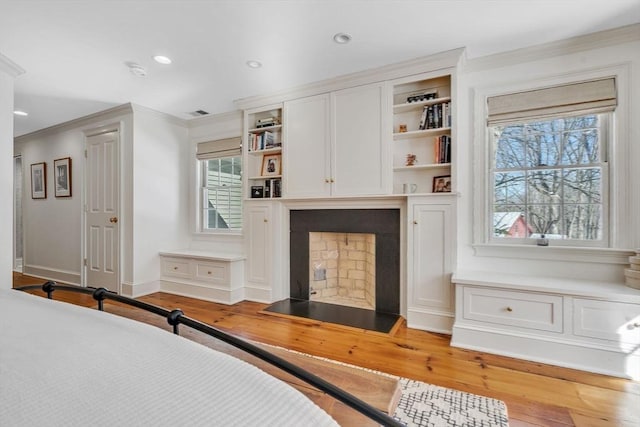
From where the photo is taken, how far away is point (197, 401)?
0.61m

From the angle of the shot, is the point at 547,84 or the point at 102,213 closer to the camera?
the point at 547,84

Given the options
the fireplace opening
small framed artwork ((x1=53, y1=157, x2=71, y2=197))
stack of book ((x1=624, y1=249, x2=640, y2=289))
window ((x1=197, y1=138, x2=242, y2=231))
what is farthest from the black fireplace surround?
small framed artwork ((x1=53, y1=157, x2=71, y2=197))

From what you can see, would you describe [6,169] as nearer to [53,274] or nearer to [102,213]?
[102,213]

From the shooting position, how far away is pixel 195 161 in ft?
14.7

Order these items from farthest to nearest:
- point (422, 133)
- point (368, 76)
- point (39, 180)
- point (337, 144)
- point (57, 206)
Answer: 1. point (39, 180)
2. point (57, 206)
3. point (337, 144)
4. point (368, 76)
5. point (422, 133)

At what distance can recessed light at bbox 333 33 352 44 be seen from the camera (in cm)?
234

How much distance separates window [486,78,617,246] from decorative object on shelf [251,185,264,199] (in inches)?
97.5

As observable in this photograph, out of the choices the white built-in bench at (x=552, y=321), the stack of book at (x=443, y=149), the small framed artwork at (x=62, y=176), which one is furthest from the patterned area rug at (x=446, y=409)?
the small framed artwork at (x=62, y=176)

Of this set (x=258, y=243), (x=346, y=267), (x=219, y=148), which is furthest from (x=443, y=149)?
(x=219, y=148)

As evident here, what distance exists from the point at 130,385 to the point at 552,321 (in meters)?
2.60

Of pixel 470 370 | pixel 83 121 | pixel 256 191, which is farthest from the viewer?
pixel 83 121

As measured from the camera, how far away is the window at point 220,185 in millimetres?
4176

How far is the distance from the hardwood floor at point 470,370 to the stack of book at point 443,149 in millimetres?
1558

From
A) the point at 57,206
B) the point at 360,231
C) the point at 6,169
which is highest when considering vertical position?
the point at 6,169
